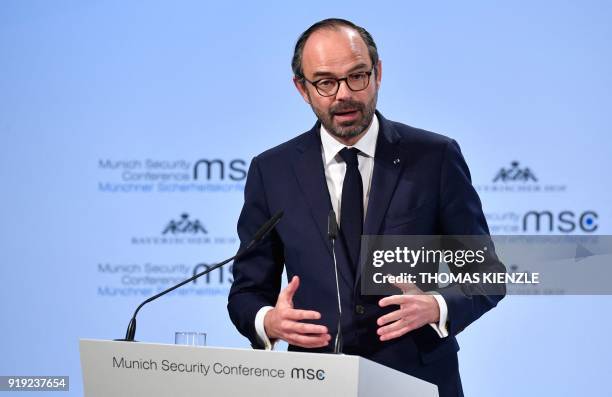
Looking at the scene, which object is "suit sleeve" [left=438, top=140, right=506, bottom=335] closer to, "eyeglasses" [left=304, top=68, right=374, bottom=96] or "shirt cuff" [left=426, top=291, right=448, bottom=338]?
"shirt cuff" [left=426, top=291, right=448, bottom=338]

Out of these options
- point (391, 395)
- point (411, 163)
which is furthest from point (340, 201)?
point (391, 395)

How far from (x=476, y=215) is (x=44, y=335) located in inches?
101

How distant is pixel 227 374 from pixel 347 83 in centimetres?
115

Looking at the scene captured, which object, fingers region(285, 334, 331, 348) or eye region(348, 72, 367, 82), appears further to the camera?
eye region(348, 72, 367, 82)

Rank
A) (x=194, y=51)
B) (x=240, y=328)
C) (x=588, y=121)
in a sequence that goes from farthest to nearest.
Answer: (x=194, y=51) → (x=588, y=121) → (x=240, y=328)

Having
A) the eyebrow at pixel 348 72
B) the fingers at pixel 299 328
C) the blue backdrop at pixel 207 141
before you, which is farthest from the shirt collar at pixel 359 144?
the blue backdrop at pixel 207 141

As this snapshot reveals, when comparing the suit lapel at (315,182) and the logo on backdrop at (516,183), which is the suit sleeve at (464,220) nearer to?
the suit lapel at (315,182)

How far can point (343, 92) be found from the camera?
112 inches

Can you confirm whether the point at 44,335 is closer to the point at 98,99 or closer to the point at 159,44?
the point at 98,99

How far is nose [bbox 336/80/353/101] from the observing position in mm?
2846

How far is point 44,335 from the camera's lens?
4520 mm

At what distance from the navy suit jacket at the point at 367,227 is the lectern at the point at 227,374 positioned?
1.33 ft

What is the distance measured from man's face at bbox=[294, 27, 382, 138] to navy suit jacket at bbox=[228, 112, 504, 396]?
126mm

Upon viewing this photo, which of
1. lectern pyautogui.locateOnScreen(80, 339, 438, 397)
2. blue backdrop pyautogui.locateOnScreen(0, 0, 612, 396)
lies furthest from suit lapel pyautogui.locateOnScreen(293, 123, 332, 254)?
blue backdrop pyautogui.locateOnScreen(0, 0, 612, 396)
